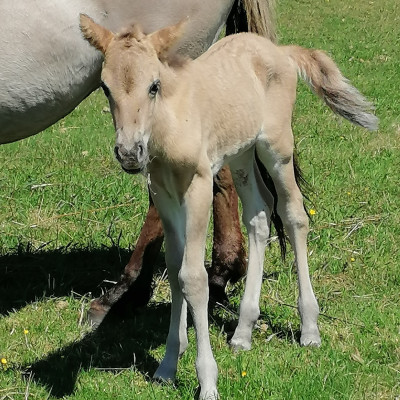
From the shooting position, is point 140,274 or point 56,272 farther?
point 56,272

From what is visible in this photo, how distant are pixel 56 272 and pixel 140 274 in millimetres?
707

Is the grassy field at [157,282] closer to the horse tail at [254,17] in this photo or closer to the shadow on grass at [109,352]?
the shadow on grass at [109,352]

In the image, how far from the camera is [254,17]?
4602 millimetres

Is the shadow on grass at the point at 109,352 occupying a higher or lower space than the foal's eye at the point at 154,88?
lower

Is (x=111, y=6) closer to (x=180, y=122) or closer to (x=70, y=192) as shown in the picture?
(x=180, y=122)

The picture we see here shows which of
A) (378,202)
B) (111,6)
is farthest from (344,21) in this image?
(111,6)

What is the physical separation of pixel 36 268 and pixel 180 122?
209 centimetres

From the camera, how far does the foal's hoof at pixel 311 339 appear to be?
3.92 meters

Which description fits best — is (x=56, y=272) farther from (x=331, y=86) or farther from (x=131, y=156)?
(x=131, y=156)

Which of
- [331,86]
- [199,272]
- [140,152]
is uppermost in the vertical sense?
[140,152]

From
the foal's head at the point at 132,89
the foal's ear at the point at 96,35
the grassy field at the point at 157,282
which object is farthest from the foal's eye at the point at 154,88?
the grassy field at the point at 157,282

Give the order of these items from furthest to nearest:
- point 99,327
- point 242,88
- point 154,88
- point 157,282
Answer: point 157,282, point 99,327, point 242,88, point 154,88

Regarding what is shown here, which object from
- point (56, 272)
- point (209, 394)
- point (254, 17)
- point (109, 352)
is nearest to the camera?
point (209, 394)

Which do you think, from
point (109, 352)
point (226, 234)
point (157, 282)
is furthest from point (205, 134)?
point (157, 282)
